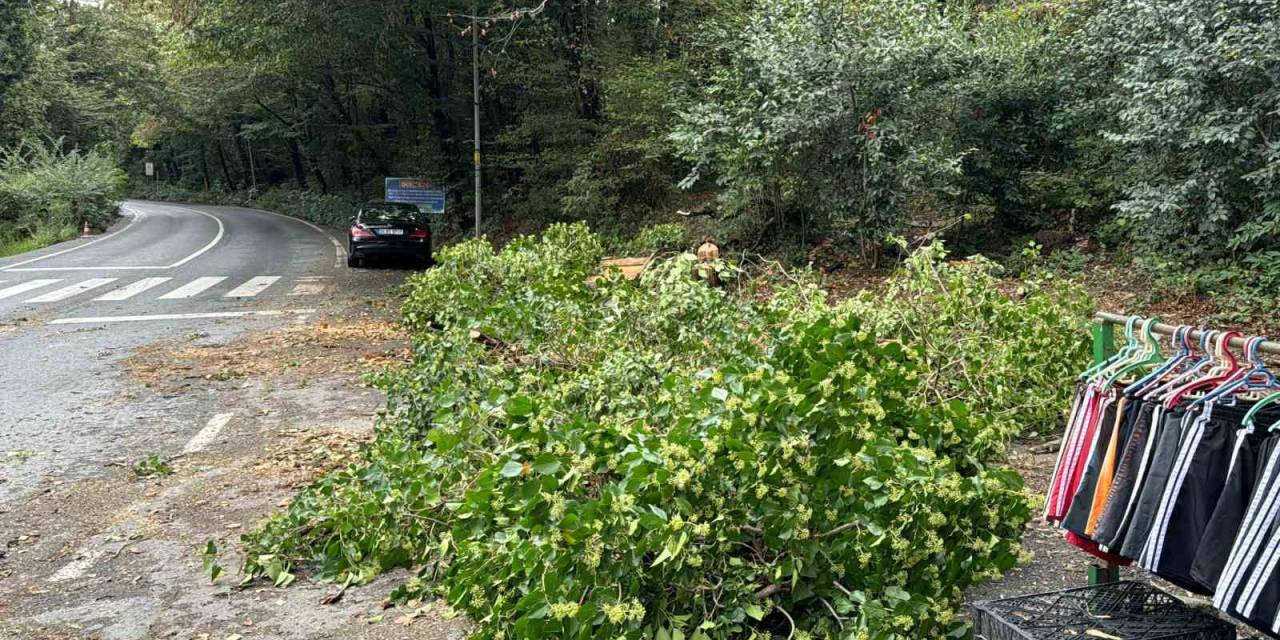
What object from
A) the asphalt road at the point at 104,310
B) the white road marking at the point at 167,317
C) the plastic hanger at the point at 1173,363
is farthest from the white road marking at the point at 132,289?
the plastic hanger at the point at 1173,363

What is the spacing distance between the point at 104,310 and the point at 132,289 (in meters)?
3.02

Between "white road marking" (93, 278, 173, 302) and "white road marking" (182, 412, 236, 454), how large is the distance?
9.31 metres

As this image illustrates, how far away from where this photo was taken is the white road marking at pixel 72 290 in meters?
16.2

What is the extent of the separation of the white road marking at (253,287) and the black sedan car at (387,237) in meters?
2.20

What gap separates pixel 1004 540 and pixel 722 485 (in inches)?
45.8

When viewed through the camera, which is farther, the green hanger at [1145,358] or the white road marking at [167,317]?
the white road marking at [167,317]

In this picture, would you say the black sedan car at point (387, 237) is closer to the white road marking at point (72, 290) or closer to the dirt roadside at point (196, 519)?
the white road marking at point (72, 290)

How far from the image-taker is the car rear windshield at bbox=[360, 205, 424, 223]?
2214cm

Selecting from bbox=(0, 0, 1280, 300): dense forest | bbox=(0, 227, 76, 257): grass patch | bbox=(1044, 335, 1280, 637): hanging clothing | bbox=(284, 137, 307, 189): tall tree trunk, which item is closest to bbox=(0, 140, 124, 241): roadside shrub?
bbox=(0, 227, 76, 257): grass patch

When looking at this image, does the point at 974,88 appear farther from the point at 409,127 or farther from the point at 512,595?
the point at 409,127

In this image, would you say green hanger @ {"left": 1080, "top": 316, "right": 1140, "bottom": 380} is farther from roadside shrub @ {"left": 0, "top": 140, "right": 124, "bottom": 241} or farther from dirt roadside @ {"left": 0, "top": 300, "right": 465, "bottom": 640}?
roadside shrub @ {"left": 0, "top": 140, "right": 124, "bottom": 241}

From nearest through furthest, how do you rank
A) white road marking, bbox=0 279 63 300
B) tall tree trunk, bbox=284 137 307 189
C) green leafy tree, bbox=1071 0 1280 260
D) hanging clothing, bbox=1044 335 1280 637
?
hanging clothing, bbox=1044 335 1280 637
green leafy tree, bbox=1071 0 1280 260
white road marking, bbox=0 279 63 300
tall tree trunk, bbox=284 137 307 189

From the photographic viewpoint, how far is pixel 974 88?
1479cm

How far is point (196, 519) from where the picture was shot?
5746 millimetres
